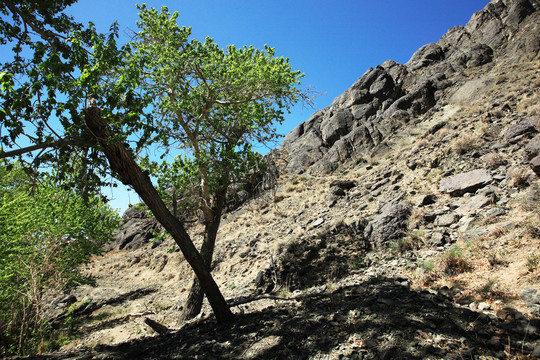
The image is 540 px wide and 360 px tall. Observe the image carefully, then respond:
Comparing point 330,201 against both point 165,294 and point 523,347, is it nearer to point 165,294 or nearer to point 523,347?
point 165,294

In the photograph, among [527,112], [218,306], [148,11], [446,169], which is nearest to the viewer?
[218,306]

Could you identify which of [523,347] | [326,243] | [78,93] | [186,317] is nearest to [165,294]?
[186,317]

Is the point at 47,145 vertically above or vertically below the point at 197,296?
above

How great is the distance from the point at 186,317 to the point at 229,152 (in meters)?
5.06

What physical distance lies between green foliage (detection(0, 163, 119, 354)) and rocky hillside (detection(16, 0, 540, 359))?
1659 mm

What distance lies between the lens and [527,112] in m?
11.9

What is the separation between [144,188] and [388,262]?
6281mm

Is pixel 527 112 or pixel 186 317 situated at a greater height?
pixel 527 112

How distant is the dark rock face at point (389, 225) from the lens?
8258 millimetres

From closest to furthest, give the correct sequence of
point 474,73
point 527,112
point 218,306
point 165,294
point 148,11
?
1. point 218,306
2. point 148,11
3. point 527,112
4. point 165,294
5. point 474,73

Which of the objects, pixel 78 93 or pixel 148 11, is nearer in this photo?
pixel 78 93

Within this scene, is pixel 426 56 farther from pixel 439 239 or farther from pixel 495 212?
pixel 439 239

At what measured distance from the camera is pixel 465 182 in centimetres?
890

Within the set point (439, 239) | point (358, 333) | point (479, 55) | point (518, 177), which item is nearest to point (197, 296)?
point (358, 333)
